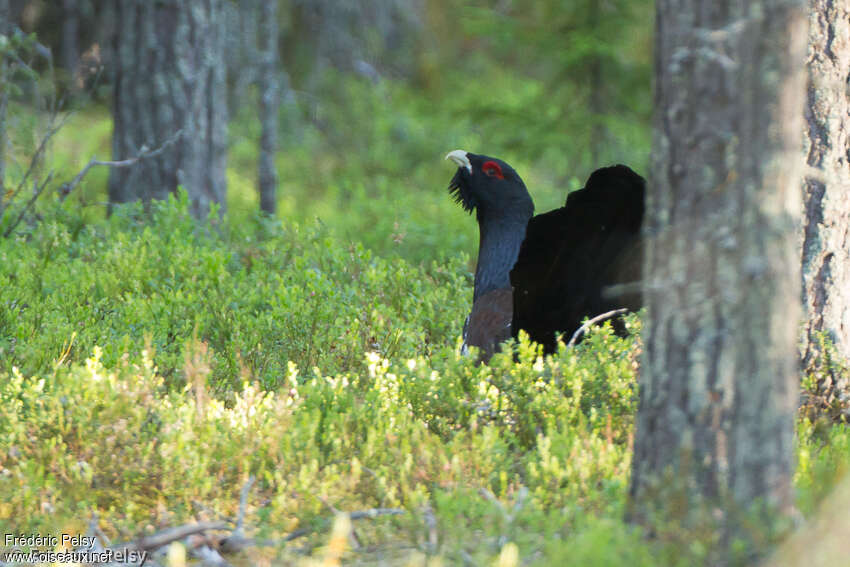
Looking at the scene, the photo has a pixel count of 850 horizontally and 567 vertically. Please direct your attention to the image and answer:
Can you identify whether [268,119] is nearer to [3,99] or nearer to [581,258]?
[3,99]

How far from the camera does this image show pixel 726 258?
2.98 metres

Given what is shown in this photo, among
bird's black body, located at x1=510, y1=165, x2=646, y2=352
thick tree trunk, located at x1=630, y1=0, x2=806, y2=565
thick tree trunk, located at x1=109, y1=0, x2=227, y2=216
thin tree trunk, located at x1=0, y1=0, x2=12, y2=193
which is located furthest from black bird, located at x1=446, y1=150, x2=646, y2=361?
thick tree trunk, located at x1=109, y1=0, x2=227, y2=216

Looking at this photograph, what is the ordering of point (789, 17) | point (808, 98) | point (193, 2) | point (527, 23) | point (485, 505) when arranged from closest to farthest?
point (789, 17) < point (485, 505) < point (808, 98) < point (193, 2) < point (527, 23)

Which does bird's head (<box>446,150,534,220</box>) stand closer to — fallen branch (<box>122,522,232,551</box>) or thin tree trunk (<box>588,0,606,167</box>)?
fallen branch (<box>122,522,232,551</box>)

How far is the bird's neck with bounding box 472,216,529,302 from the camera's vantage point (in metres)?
6.53

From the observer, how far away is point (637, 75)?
13.3 metres

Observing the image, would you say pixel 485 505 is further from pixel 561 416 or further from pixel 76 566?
pixel 76 566

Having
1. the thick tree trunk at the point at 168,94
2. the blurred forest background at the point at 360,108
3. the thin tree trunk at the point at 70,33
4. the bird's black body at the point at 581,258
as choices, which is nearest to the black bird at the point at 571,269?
the bird's black body at the point at 581,258

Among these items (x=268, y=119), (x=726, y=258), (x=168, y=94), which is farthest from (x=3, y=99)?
(x=726, y=258)

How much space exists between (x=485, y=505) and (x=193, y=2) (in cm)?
741

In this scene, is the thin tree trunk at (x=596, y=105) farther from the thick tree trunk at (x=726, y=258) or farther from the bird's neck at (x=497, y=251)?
the thick tree trunk at (x=726, y=258)

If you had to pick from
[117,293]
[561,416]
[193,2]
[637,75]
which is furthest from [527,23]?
[561,416]

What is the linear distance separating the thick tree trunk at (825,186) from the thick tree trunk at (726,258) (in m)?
1.75

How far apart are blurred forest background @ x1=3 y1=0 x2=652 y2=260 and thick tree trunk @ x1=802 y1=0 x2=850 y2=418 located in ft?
15.3
